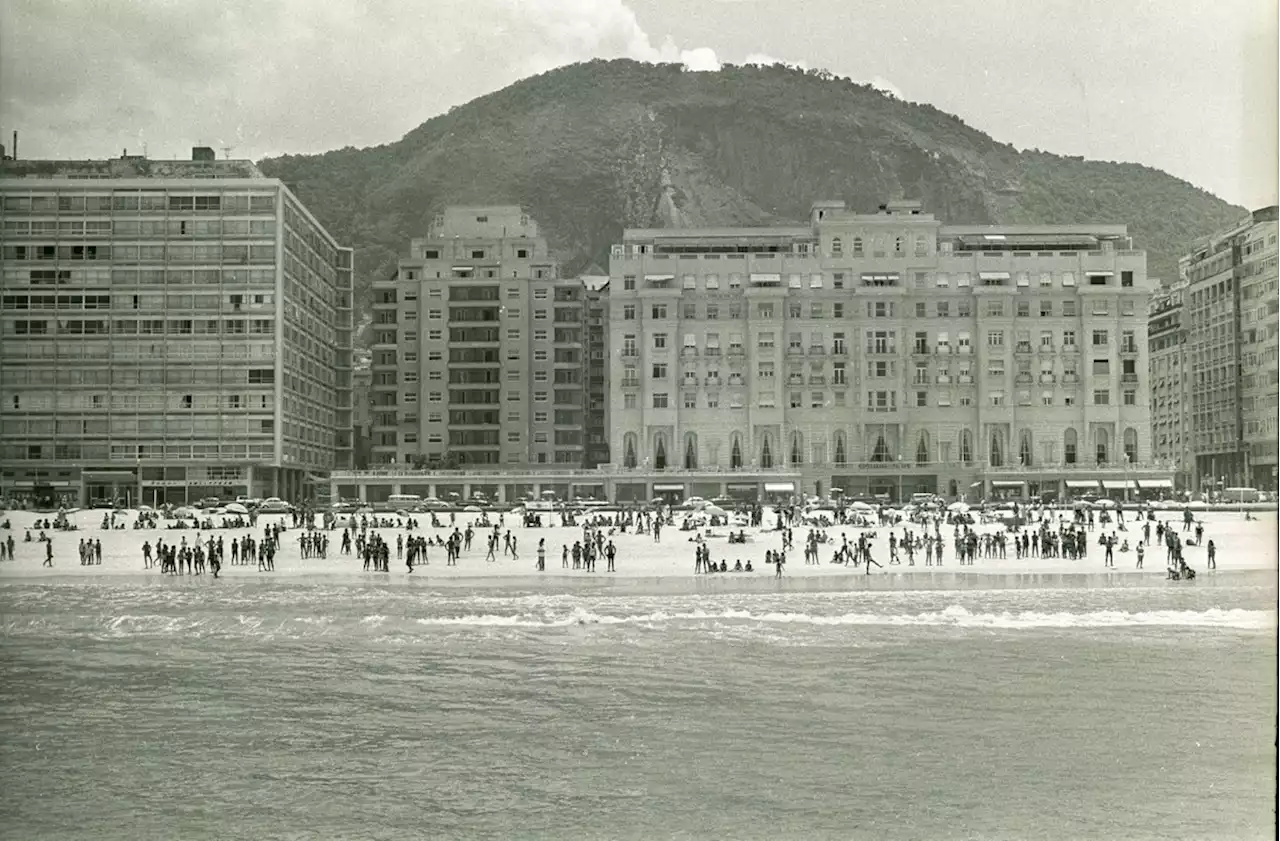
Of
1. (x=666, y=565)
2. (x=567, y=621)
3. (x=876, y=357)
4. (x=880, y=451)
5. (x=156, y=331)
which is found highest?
(x=156, y=331)

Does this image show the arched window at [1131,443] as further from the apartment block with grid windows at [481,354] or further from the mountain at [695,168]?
the apartment block with grid windows at [481,354]

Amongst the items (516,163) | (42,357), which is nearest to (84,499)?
(42,357)

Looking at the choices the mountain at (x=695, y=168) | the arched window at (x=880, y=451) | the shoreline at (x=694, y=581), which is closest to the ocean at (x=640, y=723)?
the shoreline at (x=694, y=581)

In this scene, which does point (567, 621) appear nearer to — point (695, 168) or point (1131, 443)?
point (695, 168)

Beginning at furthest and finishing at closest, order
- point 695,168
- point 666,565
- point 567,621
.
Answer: point 695,168, point 666,565, point 567,621

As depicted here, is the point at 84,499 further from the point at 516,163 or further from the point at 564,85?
the point at 564,85

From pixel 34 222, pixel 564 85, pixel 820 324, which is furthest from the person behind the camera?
pixel 820 324

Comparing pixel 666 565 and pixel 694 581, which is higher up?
pixel 666 565

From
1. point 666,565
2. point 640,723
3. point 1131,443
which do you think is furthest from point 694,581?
point 1131,443
